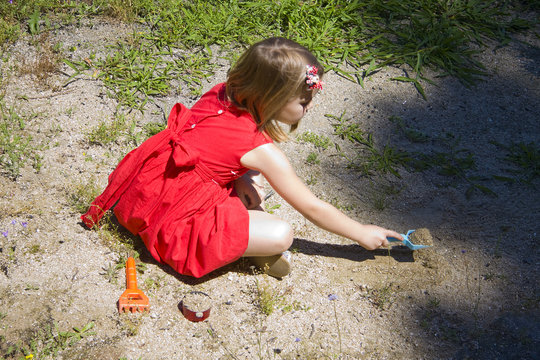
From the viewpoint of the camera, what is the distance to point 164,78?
3777mm

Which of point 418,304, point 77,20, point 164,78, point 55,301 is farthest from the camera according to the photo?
point 77,20

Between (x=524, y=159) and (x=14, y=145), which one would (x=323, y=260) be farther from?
(x=14, y=145)

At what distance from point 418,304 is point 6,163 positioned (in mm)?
2223

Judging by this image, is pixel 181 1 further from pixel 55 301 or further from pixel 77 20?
Result: pixel 55 301

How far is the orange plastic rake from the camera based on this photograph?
7.86ft

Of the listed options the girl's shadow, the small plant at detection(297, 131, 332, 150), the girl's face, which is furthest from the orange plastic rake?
the small plant at detection(297, 131, 332, 150)

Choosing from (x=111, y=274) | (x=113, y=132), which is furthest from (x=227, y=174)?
(x=113, y=132)

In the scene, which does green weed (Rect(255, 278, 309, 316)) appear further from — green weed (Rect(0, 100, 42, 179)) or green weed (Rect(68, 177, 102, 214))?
green weed (Rect(0, 100, 42, 179))

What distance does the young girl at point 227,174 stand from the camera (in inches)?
93.9

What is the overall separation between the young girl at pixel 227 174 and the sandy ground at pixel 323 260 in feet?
0.73

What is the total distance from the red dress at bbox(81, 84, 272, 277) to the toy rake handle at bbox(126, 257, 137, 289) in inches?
4.1

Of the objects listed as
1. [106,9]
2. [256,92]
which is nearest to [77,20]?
[106,9]

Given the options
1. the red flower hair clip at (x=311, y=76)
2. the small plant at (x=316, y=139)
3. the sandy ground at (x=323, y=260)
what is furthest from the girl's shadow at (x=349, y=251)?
the red flower hair clip at (x=311, y=76)

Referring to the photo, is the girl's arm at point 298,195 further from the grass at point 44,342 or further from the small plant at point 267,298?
the grass at point 44,342
